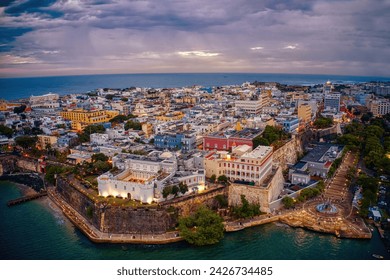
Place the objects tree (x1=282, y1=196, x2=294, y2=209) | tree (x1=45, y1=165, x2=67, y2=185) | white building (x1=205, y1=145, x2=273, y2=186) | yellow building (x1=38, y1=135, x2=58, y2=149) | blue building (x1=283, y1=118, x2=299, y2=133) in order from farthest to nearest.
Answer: blue building (x1=283, y1=118, x2=299, y2=133), yellow building (x1=38, y1=135, x2=58, y2=149), tree (x1=45, y1=165, x2=67, y2=185), white building (x1=205, y1=145, x2=273, y2=186), tree (x1=282, y1=196, x2=294, y2=209)

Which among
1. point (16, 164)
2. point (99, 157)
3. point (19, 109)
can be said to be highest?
point (19, 109)

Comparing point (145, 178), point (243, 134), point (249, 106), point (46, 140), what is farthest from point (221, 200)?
point (249, 106)

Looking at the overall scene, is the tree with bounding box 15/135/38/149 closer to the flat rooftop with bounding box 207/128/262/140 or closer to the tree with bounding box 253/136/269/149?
the flat rooftop with bounding box 207/128/262/140

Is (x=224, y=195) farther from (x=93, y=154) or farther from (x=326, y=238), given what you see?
(x=93, y=154)

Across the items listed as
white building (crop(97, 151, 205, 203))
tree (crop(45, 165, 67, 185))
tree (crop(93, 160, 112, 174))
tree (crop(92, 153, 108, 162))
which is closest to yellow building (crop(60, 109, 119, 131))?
tree (crop(45, 165, 67, 185))

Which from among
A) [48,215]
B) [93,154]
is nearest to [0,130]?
[93,154]

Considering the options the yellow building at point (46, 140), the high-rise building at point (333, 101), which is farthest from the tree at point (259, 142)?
the high-rise building at point (333, 101)

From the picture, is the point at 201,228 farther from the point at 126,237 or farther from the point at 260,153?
the point at 260,153
